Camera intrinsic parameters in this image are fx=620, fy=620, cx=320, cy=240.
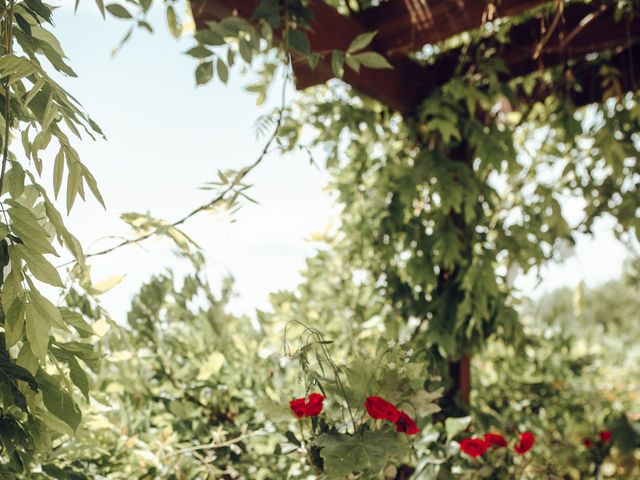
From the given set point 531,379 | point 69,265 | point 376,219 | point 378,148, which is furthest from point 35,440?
point 531,379

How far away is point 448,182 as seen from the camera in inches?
76.9

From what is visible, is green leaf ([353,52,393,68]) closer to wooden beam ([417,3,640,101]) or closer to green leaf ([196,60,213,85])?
green leaf ([196,60,213,85])

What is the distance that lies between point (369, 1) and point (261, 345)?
1138 millimetres

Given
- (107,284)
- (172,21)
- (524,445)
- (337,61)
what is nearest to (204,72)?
(172,21)

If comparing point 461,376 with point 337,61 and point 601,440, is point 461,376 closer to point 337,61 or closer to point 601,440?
point 601,440

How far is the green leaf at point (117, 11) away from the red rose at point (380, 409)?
2.68ft

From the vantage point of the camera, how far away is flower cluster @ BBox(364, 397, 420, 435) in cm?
106

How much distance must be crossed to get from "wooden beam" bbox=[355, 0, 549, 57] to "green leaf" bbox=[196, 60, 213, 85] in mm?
638

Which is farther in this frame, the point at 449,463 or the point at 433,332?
the point at 433,332

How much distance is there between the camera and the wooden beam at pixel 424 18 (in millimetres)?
1779

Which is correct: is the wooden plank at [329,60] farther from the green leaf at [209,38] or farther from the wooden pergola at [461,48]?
the green leaf at [209,38]

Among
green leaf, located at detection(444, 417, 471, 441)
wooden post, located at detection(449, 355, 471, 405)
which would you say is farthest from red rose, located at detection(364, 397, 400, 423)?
wooden post, located at detection(449, 355, 471, 405)

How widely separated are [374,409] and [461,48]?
4.97 feet

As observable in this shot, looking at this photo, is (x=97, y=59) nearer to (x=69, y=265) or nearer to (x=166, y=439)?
(x=69, y=265)
